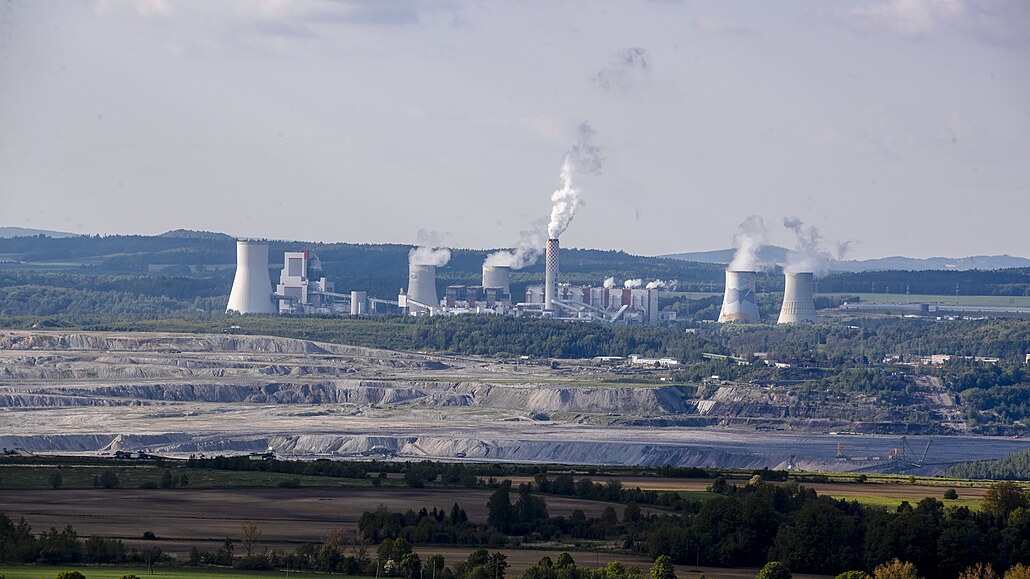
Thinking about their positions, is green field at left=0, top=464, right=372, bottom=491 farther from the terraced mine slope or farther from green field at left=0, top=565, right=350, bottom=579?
the terraced mine slope

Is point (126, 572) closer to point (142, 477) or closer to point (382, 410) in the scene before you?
point (142, 477)

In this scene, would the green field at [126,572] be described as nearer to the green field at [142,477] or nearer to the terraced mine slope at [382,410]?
the green field at [142,477]

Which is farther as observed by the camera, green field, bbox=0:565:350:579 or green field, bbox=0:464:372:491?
green field, bbox=0:464:372:491

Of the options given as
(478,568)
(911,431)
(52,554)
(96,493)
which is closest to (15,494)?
(96,493)

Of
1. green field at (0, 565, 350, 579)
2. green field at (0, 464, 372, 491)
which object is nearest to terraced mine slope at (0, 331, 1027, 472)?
green field at (0, 464, 372, 491)

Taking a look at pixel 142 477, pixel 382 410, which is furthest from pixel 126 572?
pixel 382 410

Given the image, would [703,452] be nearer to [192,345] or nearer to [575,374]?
[575,374]
